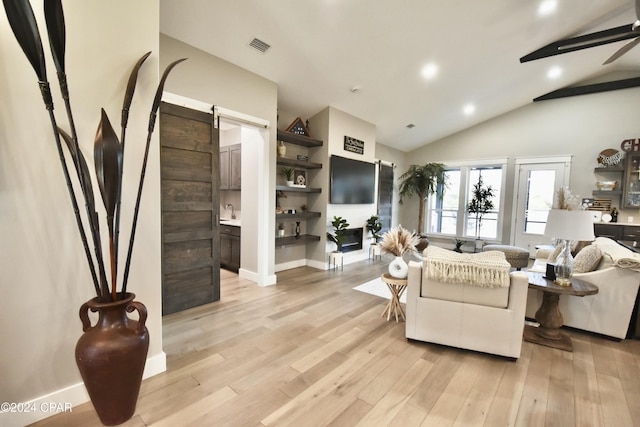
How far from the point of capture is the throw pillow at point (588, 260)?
2812mm

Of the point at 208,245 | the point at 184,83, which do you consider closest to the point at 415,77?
the point at 184,83

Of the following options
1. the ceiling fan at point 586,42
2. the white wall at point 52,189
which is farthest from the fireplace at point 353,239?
the white wall at point 52,189

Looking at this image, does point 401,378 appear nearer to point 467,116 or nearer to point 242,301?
point 242,301

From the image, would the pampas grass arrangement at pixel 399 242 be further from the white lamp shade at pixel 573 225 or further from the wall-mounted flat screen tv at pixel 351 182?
the wall-mounted flat screen tv at pixel 351 182

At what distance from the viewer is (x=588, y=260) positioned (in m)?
2.86

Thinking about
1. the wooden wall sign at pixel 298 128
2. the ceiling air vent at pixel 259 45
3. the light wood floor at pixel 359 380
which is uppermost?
the ceiling air vent at pixel 259 45

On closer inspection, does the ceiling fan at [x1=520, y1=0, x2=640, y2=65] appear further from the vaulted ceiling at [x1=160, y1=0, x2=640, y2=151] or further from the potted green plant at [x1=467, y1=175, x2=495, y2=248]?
the potted green plant at [x1=467, y1=175, x2=495, y2=248]

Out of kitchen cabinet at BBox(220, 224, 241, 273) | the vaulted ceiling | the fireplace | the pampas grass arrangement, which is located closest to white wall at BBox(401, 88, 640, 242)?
the vaulted ceiling

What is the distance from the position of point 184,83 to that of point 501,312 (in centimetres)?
380

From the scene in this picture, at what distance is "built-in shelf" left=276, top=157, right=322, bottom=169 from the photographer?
447cm

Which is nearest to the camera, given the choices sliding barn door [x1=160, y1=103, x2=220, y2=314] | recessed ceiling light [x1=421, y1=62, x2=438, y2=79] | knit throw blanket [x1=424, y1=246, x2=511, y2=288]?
knit throw blanket [x1=424, y1=246, x2=511, y2=288]

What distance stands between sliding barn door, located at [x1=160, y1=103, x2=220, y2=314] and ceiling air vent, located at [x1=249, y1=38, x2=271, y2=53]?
95 cm

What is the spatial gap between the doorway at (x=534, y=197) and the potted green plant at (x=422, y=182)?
1.73m

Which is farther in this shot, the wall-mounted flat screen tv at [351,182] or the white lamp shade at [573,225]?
the wall-mounted flat screen tv at [351,182]
